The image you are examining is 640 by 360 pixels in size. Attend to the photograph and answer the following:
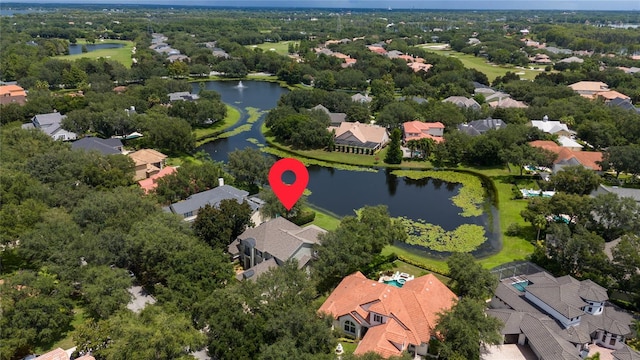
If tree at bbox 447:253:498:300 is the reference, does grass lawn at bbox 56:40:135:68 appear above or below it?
above

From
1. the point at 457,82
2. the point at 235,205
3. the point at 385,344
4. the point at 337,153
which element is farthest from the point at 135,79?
the point at 385,344

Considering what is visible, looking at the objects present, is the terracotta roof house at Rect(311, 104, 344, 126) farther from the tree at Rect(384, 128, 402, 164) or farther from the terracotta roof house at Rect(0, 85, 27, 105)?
the terracotta roof house at Rect(0, 85, 27, 105)

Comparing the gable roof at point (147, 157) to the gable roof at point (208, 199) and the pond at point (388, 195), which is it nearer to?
the pond at point (388, 195)

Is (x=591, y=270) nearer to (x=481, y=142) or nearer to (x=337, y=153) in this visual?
(x=481, y=142)

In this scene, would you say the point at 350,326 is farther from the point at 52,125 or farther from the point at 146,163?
the point at 52,125

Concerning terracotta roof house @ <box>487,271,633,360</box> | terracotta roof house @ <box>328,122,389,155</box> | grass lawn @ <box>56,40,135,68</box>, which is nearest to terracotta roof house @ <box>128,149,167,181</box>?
terracotta roof house @ <box>328,122,389,155</box>

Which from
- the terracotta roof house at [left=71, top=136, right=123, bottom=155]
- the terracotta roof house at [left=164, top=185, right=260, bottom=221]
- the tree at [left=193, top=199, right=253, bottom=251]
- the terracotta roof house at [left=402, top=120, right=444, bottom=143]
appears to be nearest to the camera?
the tree at [left=193, top=199, right=253, bottom=251]

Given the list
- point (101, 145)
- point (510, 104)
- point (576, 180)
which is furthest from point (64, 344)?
point (510, 104)
